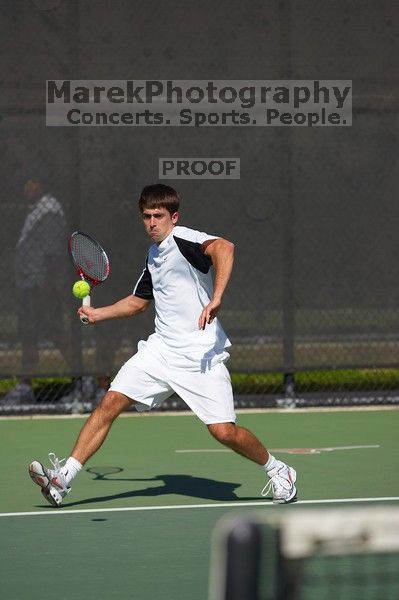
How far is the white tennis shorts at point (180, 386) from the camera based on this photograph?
7395mm

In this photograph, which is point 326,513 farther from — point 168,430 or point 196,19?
point 196,19

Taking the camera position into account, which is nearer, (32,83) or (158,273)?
(158,273)

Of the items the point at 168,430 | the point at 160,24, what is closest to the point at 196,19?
the point at 160,24

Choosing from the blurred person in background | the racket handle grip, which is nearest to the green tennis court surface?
the blurred person in background

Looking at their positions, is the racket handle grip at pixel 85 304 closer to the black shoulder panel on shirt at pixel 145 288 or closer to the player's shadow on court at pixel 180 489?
the black shoulder panel on shirt at pixel 145 288

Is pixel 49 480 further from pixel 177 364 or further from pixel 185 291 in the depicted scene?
pixel 185 291

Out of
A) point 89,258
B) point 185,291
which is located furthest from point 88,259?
point 185,291

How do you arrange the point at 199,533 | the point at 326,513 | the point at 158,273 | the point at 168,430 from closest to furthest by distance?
1. the point at 326,513
2. the point at 199,533
3. the point at 158,273
4. the point at 168,430

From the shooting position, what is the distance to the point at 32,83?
1096 cm

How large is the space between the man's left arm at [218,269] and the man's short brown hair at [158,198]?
0.86ft

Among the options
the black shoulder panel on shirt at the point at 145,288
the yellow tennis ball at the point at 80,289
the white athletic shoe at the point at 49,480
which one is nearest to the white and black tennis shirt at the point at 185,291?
the black shoulder panel on shirt at the point at 145,288

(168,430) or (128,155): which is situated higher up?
(128,155)

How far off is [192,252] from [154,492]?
136 cm

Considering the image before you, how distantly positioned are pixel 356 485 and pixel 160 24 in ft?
14.6
